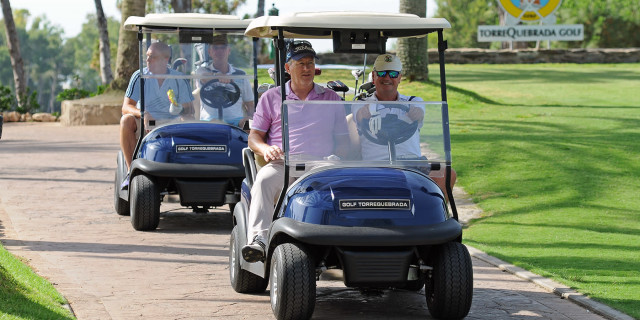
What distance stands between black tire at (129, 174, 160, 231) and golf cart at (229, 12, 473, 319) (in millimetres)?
2787

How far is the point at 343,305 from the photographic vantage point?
6160 millimetres

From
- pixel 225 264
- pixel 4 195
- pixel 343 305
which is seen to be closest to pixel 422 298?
pixel 343 305

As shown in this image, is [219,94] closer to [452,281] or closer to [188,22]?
[188,22]

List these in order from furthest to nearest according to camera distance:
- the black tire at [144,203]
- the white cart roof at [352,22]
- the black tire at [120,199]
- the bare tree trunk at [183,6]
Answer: the bare tree trunk at [183,6] → the black tire at [120,199] → the black tire at [144,203] → the white cart roof at [352,22]

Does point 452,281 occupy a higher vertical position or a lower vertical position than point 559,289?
higher

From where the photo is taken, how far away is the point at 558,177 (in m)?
12.0

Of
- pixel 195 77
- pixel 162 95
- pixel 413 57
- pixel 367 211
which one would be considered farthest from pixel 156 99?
pixel 413 57

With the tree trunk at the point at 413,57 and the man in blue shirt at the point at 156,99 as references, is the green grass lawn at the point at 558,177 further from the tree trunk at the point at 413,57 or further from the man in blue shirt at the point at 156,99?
the man in blue shirt at the point at 156,99

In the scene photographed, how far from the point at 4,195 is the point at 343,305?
6.10 metres

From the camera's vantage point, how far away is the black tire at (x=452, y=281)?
18.1 ft

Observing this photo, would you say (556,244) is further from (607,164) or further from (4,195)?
(4,195)

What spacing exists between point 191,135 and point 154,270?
2089mm

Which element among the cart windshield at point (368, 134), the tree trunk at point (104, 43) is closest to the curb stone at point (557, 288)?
the cart windshield at point (368, 134)

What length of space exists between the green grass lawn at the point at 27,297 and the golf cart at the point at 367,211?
1.09 meters
